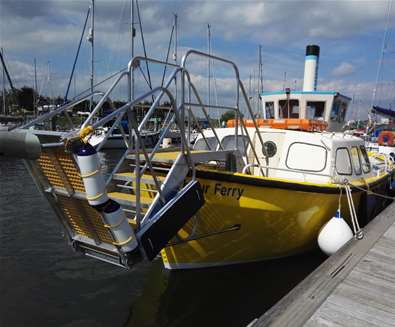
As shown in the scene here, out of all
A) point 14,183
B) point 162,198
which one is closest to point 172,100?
point 162,198

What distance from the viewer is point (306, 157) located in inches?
284

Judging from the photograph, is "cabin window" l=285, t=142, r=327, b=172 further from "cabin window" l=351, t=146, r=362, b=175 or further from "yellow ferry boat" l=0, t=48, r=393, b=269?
"cabin window" l=351, t=146, r=362, b=175

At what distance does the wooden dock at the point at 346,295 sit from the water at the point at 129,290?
1.67 metres

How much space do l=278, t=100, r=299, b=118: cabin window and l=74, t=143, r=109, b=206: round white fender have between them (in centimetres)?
731

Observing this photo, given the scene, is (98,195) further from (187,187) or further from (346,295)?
(346,295)

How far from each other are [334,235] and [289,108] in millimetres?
4772

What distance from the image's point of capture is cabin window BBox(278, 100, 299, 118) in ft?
33.4

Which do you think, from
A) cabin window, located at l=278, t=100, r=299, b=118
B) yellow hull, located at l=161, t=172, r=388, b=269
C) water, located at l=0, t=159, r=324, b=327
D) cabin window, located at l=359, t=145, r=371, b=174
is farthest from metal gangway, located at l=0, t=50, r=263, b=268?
cabin window, located at l=278, t=100, r=299, b=118

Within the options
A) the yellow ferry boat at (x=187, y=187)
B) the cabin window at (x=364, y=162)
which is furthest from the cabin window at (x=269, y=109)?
the cabin window at (x=364, y=162)

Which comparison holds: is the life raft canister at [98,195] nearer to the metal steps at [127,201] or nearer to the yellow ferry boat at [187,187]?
the yellow ferry boat at [187,187]

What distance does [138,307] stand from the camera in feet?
19.9

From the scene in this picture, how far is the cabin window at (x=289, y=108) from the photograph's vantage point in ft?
33.4

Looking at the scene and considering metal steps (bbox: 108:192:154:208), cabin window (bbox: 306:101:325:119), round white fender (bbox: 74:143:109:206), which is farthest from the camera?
cabin window (bbox: 306:101:325:119)

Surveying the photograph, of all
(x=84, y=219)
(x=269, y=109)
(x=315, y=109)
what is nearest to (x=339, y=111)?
(x=315, y=109)
